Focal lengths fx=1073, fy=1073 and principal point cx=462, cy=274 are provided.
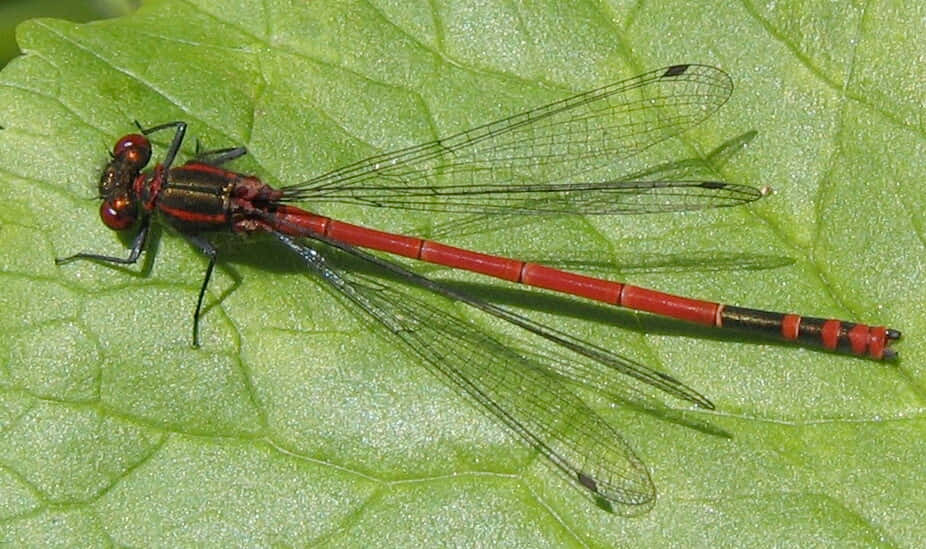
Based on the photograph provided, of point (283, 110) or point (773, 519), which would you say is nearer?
point (773, 519)

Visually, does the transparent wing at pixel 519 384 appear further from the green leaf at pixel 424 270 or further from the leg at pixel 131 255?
the leg at pixel 131 255

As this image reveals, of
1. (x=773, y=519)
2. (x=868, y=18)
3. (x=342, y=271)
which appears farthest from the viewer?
(x=342, y=271)

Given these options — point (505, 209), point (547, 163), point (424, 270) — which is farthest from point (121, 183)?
point (547, 163)

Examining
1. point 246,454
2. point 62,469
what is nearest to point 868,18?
point 246,454

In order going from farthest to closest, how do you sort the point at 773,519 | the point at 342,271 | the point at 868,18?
the point at 342,271 < the point at 868,18 < the point at 773,519

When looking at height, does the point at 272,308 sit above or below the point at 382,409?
above

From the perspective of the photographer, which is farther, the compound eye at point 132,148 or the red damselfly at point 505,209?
the compound eye at point 132,148

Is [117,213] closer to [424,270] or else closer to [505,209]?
[424,270]

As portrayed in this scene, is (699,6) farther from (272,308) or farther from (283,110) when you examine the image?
(272,308)

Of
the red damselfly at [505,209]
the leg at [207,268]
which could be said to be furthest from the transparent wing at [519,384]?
the leg at [207,268]
